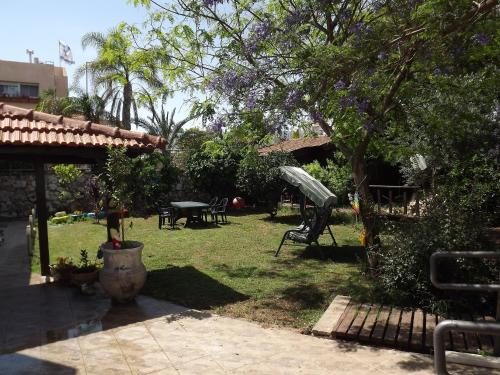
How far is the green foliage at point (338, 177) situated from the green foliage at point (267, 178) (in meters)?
1.24

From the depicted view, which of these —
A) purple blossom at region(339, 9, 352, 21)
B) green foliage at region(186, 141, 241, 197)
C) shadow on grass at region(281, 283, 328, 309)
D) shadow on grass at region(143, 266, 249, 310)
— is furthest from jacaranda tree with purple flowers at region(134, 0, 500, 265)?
green foliage at region(186, 141, 241, 197)

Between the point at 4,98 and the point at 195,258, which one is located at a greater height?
the point at 4,98

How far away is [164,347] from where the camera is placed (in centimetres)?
473

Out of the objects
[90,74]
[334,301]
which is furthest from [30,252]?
[90,74]

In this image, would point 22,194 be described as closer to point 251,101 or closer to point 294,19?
point 251,101

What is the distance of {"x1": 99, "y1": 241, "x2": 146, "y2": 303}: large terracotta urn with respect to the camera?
622 cm

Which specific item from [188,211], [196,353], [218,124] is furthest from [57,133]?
[188,211]

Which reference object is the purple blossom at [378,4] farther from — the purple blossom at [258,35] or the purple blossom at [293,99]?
the purple blossom at [293,99]

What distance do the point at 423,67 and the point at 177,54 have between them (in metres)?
5.25

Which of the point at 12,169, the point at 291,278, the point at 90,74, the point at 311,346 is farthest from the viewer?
the point at 90,74

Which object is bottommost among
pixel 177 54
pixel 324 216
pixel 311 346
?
pixel 311 346

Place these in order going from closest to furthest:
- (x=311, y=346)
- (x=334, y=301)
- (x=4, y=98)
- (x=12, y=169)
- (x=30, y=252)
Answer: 1. (x=311, y=346)
2. (x=334, y=301)
3. (x=30, y=252)
4. (x=12, y=169)
5. (x=4, y=98)

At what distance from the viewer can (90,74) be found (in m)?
24.6

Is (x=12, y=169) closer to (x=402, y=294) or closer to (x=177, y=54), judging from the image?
(x=177, y=54)
